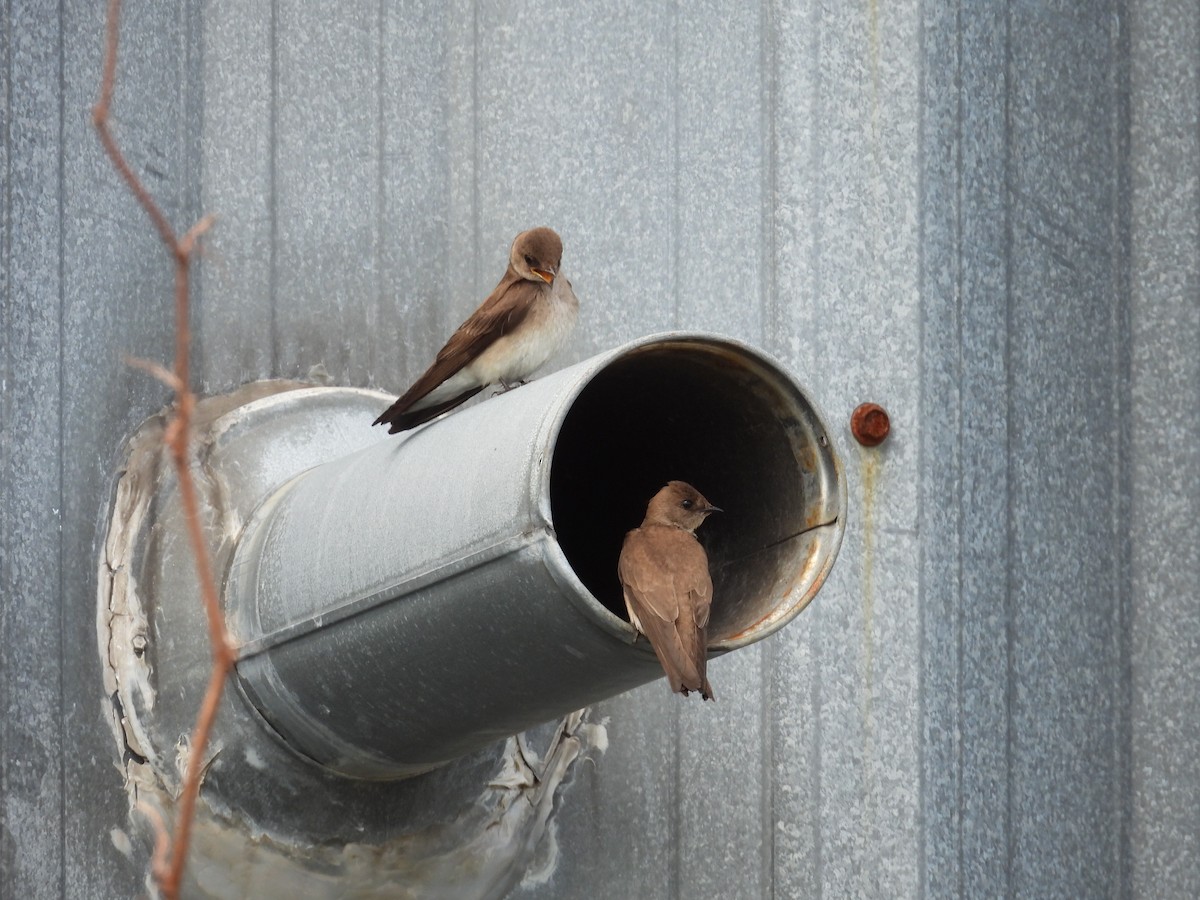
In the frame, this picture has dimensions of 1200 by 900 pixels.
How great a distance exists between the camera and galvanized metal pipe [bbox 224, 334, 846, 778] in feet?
6.72

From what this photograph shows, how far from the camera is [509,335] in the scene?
2.87m

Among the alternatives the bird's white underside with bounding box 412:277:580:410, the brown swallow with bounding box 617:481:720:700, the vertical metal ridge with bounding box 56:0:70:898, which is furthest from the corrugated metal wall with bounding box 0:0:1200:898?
the brown swallow with bounding box 617:481:720:700

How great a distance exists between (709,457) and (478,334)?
548 millimetres

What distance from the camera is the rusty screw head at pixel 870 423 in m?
3.06

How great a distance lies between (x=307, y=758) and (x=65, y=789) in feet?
1.45

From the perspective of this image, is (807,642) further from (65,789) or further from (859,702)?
(65,789)

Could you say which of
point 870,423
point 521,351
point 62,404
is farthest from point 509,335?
point 62,404

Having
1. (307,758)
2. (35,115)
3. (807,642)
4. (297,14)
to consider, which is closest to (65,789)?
(307,758)

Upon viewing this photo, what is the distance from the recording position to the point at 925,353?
3074mm

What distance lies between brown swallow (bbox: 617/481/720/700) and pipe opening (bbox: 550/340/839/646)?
7 centimetres

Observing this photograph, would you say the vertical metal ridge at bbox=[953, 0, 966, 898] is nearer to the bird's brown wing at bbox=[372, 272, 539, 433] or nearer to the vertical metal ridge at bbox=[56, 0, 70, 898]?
the bird's brown wing at bbox=[372, 272, 539, 433]

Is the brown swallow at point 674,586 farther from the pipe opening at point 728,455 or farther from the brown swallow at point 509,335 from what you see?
the brown swallow at point 509,335

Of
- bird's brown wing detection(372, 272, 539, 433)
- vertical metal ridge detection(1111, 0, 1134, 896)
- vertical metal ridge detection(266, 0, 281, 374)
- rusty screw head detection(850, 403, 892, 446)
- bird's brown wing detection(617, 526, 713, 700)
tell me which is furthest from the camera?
vertical metal ridge detection(1111, 0, 1134, 896)

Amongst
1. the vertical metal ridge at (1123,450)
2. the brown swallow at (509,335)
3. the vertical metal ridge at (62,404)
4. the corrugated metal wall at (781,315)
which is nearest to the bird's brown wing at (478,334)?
the brown swallow at (509,335)
